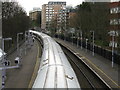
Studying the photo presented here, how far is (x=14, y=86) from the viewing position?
706 inches

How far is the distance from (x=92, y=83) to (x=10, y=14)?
2851cm

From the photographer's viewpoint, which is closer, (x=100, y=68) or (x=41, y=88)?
(x=41, y=88)

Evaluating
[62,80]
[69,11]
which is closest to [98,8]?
[62,80]

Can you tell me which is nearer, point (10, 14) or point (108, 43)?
point (10, 14)

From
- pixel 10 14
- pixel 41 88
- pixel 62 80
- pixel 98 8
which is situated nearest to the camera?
pixel 41 88

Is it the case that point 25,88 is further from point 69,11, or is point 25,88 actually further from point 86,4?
point 69,11

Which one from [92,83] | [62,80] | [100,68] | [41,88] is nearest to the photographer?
[41,88]

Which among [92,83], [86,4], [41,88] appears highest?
[86,4]

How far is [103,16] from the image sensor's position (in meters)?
49.7

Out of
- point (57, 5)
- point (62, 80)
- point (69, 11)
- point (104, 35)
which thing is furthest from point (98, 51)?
point (57, 5)

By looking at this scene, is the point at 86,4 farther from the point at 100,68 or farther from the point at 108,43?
the point at 100,68

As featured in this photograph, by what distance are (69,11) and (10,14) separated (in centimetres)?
10513

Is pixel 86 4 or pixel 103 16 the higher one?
pixel 86 4

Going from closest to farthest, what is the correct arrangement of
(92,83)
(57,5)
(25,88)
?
1. (25,88)
2. (92,83)
3. (57,5)
